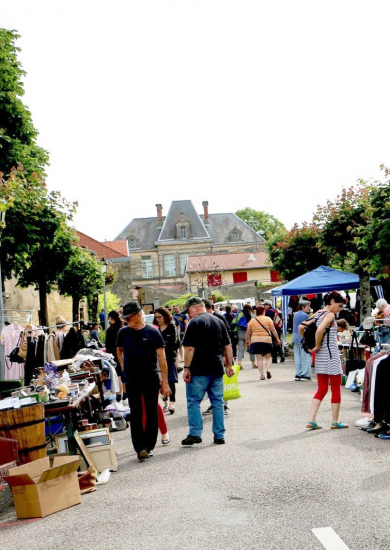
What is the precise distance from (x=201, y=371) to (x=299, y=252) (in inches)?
934

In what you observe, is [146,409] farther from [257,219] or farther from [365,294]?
[257,219]

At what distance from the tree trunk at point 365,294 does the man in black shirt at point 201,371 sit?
14.4 metres


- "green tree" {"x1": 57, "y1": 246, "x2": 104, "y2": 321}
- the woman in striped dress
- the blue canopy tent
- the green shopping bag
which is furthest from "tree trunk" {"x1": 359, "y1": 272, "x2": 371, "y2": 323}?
the woman in striped dress

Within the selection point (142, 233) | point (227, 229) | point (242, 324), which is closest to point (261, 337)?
point (242, 324)

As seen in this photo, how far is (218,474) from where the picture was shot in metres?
6.79

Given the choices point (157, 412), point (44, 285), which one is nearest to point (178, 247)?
point (44, 285)

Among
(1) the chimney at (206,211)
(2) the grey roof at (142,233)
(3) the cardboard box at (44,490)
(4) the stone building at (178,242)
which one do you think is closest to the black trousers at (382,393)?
(3) the cardboard box at (44,490)

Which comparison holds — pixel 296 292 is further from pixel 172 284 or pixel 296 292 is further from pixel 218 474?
pixel 172 284

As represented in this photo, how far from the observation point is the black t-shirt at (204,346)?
869 cm

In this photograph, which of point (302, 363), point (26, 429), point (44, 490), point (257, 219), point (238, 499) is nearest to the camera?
point (238, 499)

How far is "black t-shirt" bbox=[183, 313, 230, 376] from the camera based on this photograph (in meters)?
8.69

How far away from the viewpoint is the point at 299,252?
31.8 m

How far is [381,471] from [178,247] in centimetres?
8425

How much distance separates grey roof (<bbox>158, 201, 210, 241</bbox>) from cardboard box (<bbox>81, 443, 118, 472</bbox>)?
83776 mm
